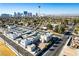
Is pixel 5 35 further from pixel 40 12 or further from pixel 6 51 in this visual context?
pixel 40 12

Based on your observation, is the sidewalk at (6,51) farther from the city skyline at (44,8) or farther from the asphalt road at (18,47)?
the city skyline at (44,8)

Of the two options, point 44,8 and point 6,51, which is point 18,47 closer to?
point 6,51

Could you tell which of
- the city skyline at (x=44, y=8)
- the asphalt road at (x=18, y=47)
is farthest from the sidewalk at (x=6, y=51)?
the city skyline at (x=44, y=8)

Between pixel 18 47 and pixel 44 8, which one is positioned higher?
pixel 44 8

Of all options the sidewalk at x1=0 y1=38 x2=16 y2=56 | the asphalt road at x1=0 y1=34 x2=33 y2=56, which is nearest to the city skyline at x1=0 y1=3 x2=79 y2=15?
the asphalt road at x1=0 y1=34 x2=33 y2=56

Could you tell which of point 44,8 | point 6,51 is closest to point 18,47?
point 6,51

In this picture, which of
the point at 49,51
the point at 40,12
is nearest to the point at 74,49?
the point at 49,51

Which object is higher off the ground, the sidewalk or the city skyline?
the city skyline

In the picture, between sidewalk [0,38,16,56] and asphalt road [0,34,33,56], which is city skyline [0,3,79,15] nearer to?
asphalt road [0,34,33,56]

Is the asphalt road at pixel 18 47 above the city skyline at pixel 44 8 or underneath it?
underneath
